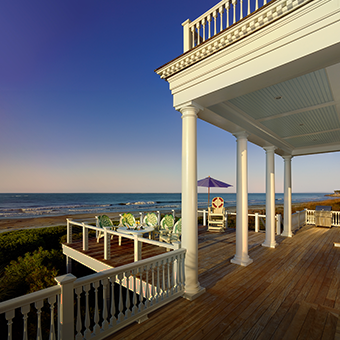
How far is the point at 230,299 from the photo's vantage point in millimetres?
2928

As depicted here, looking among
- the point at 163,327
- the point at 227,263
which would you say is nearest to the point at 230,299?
the point at 163,327

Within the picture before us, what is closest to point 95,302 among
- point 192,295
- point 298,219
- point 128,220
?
point 192,295

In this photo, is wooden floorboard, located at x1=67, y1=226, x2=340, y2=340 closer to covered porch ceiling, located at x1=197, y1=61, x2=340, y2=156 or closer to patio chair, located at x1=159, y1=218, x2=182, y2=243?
patio chair, located at x1=159, y1=218, x2=182, y2=243

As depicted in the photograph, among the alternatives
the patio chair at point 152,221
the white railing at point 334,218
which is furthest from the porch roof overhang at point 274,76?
the white railing at point 334,218

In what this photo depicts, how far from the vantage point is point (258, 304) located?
2801 millimetres

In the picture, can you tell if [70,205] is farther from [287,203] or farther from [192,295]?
[192,295]

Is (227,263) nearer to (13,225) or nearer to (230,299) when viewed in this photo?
(230,299)

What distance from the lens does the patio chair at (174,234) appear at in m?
5.00

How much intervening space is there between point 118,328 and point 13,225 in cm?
2644

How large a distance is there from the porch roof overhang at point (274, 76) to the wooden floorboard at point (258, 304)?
9.58 ft

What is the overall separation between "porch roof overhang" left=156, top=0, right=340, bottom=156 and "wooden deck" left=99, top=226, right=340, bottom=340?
2.92 m

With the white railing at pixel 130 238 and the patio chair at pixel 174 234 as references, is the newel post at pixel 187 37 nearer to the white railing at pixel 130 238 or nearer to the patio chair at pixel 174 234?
the white railing at pixel 130 238

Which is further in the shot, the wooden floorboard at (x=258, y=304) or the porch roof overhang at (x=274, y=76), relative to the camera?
the wooden floorboard at (x=258, y=304)

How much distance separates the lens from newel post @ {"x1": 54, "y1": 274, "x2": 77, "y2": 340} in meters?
1.73
